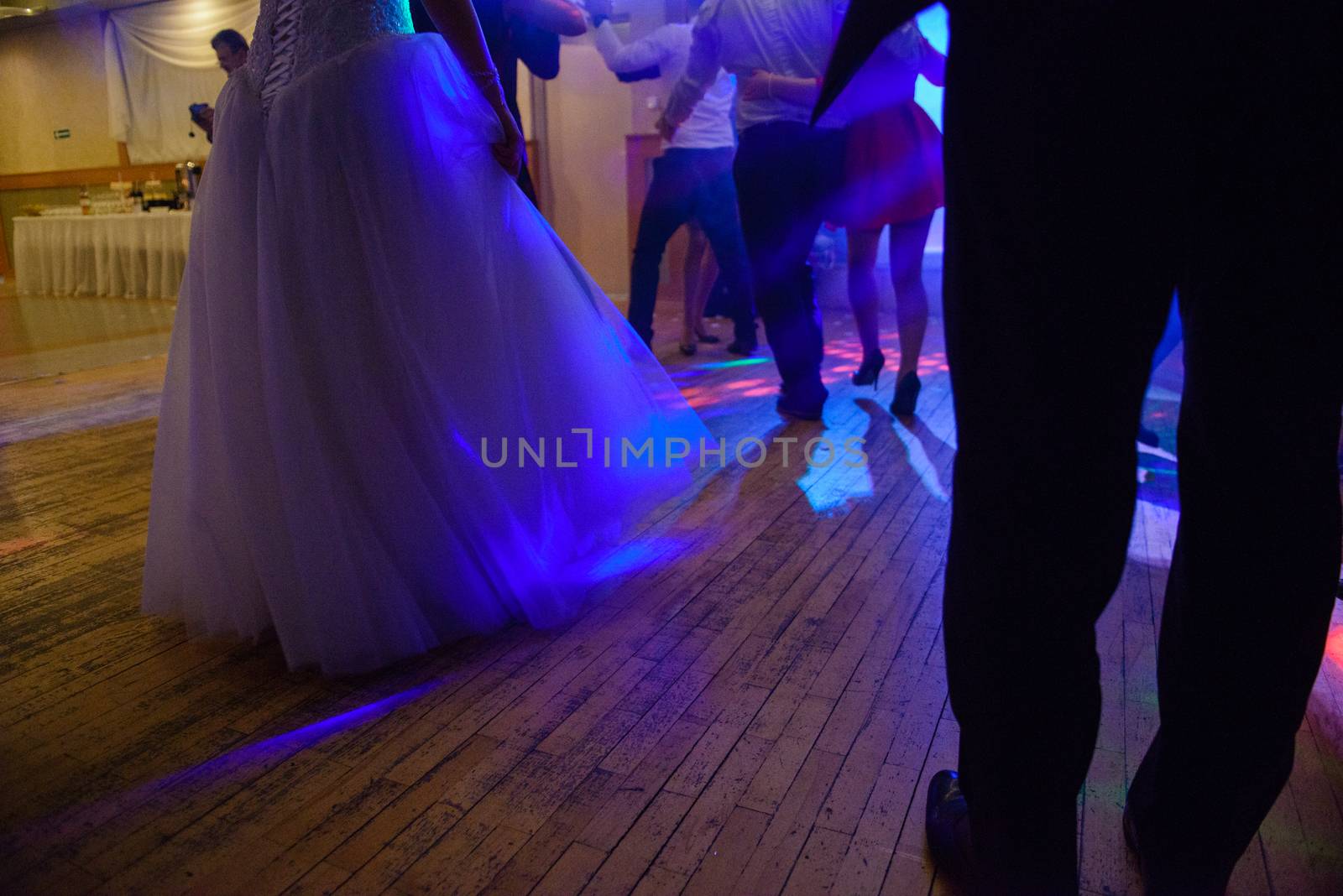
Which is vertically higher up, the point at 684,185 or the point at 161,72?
the point at 161,72

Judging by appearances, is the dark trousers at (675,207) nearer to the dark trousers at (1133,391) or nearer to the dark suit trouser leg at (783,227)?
the dark suit trouser leg at (783,227)

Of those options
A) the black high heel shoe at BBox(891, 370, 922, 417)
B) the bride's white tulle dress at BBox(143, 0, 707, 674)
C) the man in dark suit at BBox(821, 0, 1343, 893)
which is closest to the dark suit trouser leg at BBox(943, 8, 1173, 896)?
the man in dark suit at BBox(821, 0, 1343, 893)

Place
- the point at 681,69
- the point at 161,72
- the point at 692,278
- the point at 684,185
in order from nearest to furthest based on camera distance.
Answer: the point at 684,185
the point at 681,69
the point at 692,278
the point at 161,72

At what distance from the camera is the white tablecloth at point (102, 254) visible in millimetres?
6996

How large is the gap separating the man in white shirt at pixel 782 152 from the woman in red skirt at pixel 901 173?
→ 0.28 ft

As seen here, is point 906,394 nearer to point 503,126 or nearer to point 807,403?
point 807,403

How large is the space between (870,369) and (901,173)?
0.75 meters

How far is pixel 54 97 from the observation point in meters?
10.4

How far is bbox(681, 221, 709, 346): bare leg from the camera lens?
4133 mm

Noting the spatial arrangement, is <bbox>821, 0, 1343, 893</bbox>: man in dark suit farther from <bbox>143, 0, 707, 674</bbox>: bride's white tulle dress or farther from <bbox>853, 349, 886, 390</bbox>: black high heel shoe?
<bbox>853, 349, 886, 390</bbox>: black high heel shoe

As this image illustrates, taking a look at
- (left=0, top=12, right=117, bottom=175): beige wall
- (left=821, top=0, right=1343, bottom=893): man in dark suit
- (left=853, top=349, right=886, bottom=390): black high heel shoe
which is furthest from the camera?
(left=0, top=12, right=117, bottom=175): beige wall

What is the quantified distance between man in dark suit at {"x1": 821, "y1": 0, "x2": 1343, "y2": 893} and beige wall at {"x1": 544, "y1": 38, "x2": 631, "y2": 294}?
5914mm

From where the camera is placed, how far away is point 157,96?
917 centimetres

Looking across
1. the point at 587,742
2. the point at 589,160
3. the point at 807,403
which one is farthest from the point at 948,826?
the point at 589,160
